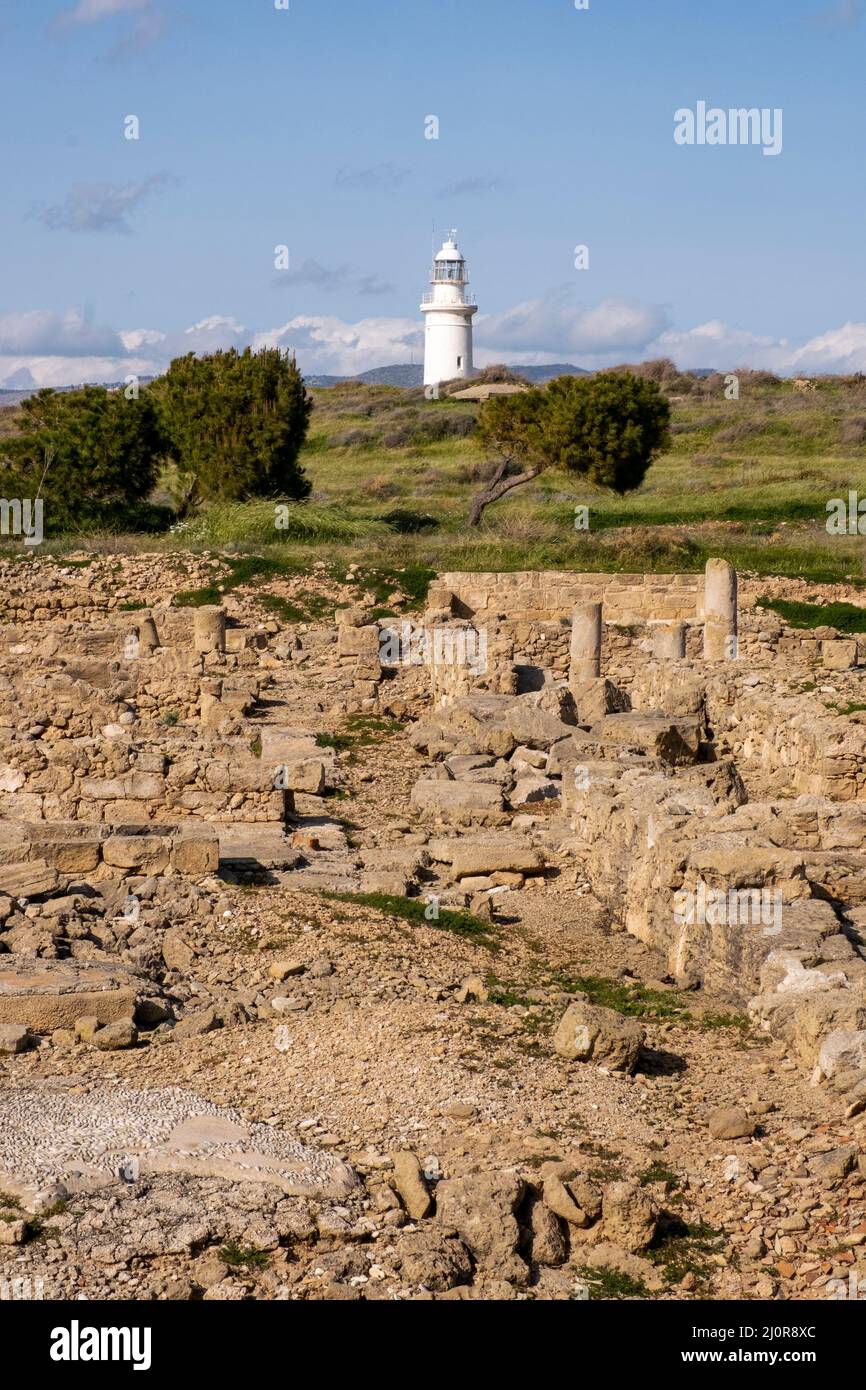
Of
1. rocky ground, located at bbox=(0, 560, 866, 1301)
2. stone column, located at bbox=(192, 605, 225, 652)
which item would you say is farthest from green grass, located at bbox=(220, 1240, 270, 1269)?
stone column, located at bbox=(192, 605, 225, 652)

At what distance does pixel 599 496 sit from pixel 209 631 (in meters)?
19.1

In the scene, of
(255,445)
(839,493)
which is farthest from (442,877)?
(839,493)

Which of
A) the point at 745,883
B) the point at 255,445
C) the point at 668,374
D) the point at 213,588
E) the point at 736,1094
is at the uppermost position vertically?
the point at 668,374

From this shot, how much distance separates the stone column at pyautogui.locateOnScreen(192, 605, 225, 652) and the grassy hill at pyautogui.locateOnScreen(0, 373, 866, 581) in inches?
190

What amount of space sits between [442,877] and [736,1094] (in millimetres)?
5223

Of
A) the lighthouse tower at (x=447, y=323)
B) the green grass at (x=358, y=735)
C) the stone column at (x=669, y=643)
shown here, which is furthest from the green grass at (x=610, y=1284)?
the lighthouse tower at (x=447, y=323)

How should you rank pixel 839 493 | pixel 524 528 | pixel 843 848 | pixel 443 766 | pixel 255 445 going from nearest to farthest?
pixel 843 848, pixel 443 766, pixel 524 528, pixel 255 445, pixel 839 493

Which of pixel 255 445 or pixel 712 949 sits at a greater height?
pixel 255 445

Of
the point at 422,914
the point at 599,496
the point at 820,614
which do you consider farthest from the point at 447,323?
the point at 422,914

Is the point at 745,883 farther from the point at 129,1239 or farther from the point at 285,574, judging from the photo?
the point at 285,574

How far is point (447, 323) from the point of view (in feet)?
261

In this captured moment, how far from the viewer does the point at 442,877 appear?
13.2m

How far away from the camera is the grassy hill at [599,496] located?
1216 inches

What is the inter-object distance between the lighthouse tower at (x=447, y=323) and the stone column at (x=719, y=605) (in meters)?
55.4
